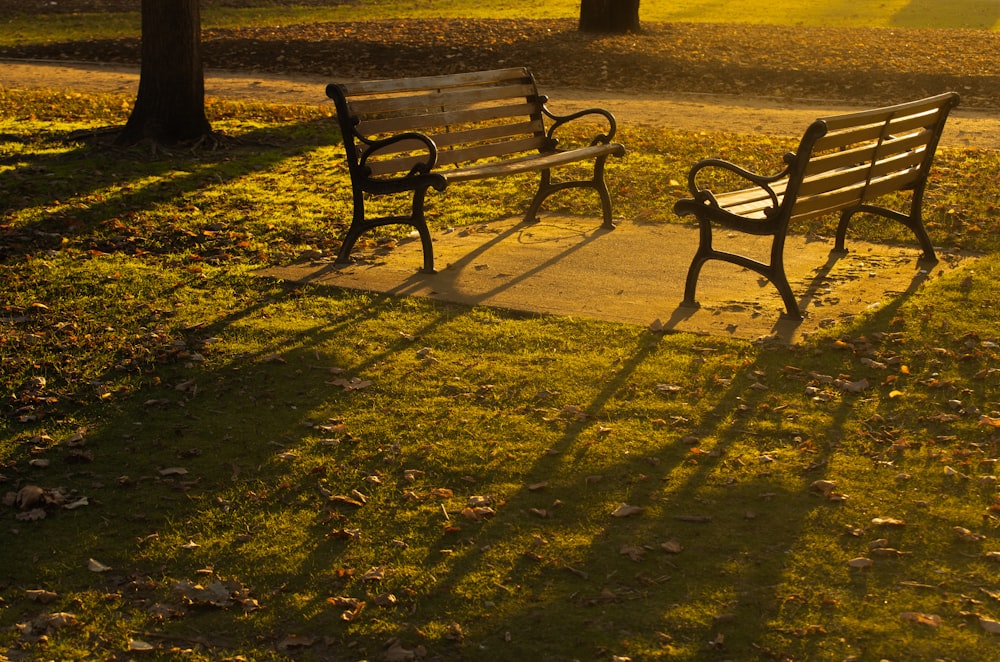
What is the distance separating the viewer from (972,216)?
8.90 meters

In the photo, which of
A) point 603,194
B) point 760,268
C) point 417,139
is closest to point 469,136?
point 603,194

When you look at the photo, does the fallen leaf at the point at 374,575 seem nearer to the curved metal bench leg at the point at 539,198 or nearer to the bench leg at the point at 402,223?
the bench leg at the point at 402,223

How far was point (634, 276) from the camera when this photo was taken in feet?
24.7

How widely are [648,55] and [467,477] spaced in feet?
48.8

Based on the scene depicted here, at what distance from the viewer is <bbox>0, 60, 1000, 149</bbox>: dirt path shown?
13438mm

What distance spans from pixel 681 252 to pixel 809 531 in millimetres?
4041

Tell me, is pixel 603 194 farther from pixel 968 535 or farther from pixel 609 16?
pixel 609 16

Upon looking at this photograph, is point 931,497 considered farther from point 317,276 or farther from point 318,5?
point 318,5

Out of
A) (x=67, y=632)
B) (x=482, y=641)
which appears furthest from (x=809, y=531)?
(x=67, y=632)

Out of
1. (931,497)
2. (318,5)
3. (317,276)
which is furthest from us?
(318,5)

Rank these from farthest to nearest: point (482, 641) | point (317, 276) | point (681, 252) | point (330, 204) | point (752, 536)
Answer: point (330, 204)
point (681, 252)
point (317, 276)
point (752, 536)
point (482, 641)

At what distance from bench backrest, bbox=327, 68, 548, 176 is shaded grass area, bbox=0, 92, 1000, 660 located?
126cm

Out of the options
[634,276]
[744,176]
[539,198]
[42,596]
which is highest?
[744,176]

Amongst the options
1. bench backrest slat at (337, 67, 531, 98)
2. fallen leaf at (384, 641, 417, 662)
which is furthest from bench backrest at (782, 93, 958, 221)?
fallen leaf at (384, 641, 417, 662)
